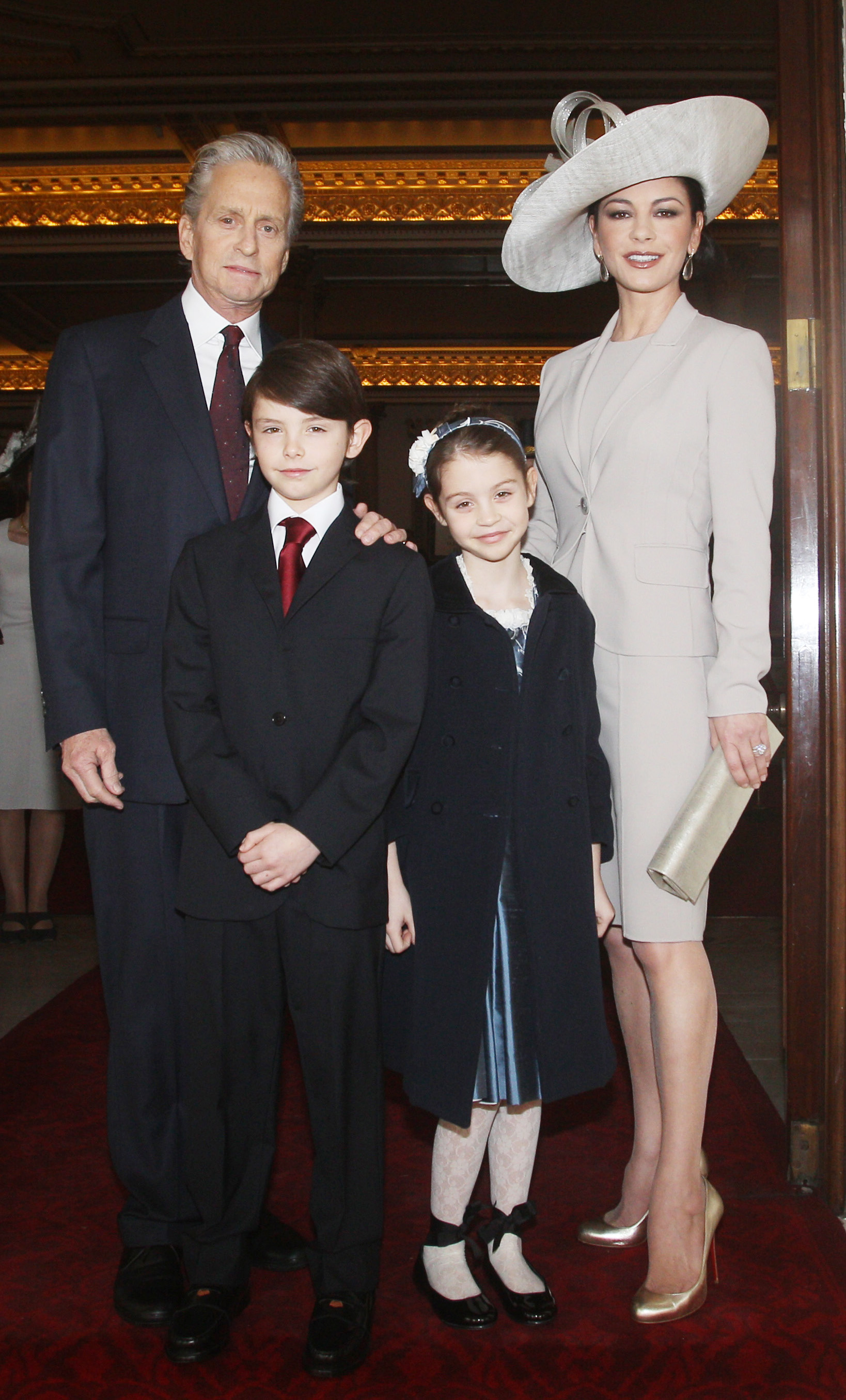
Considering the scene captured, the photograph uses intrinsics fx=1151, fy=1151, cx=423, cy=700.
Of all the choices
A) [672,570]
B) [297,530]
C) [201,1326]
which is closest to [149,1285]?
[201,1326]

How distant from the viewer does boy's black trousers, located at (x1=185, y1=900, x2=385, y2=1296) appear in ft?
5.48

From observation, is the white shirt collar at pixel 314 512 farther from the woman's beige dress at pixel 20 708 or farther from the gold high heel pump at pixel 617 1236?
the woman's beige dress at pixel 20 708

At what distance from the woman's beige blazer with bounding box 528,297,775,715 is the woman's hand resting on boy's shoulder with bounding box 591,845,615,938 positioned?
298 millimetres

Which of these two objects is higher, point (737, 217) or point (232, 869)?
point (737, 217)

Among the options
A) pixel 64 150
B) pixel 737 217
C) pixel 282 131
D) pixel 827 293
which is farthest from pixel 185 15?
pixel 827 293

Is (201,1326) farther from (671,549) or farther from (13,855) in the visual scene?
(13,855)

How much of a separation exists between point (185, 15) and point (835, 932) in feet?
19.3

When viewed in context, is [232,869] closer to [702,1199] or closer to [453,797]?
[453,797]

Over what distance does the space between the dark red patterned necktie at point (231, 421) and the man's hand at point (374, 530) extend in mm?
213

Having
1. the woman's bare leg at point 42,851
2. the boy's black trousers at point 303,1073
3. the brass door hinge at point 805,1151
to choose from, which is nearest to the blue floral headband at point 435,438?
the boy's black trousers at point 303,1073

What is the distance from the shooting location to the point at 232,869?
1657mm

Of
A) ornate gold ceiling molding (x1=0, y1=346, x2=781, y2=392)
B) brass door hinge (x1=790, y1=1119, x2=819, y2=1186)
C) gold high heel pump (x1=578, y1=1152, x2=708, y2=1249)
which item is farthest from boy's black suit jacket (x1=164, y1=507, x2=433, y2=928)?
ornate gold ceiling molding (x1=0, y1=346, x2=781, y2=392)

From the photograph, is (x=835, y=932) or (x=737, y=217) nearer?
(x=835, y=932)

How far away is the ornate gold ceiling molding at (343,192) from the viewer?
783 cm
